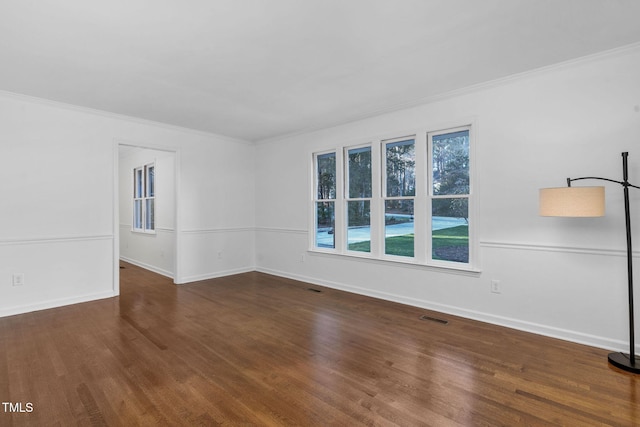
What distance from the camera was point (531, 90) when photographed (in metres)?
3.30

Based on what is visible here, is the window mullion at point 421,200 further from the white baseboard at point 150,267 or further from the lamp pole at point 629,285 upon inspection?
the white baseboard at point 150,267

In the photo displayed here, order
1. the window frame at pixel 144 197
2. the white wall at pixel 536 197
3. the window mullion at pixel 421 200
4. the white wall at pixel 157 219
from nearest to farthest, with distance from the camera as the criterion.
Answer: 1. the white wall at pixel 536 197
2. the window mullion at pixel 421 200
3. the white wall at pixel 157 219
4. the window frame at pixel 144 197

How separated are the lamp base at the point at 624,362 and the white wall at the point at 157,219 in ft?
18.9

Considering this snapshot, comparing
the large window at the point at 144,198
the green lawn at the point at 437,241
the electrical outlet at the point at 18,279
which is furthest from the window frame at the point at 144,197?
the green lawn at the point at 437,241

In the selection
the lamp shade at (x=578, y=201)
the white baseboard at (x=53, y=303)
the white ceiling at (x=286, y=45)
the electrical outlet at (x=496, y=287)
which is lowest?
the white baseboard at (x=53, y=303)

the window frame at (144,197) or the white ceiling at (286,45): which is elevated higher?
the white ceiling at (286,45)

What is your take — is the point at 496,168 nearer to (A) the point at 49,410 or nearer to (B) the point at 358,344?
(B) the point at 358,344

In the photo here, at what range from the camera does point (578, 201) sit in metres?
2.58

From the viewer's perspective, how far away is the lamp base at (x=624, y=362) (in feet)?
8.24

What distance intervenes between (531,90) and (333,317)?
10.6ft

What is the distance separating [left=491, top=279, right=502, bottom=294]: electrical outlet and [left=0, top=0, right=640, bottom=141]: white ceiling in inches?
85.9

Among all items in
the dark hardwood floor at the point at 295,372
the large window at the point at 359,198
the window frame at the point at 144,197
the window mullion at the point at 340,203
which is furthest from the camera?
the window frame at the point at 144,197

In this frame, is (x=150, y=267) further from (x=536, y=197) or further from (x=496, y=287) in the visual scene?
(x=536, y=197)

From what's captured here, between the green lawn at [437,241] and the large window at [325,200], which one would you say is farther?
the large window at [325,200]
